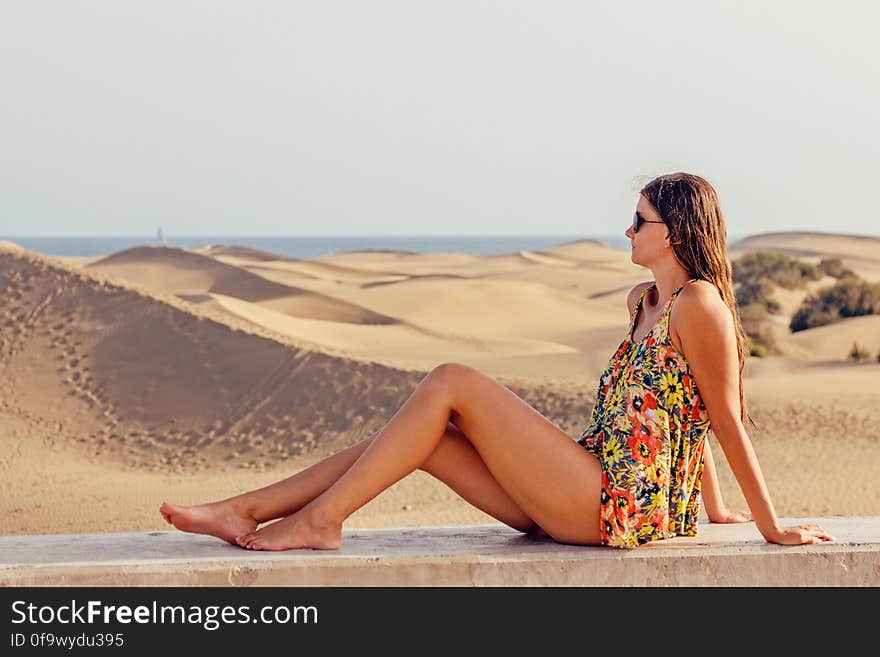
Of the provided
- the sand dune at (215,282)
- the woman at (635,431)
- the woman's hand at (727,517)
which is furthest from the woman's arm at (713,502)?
the sand dune at (215,282)

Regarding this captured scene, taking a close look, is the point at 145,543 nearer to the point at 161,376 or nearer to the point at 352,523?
the point at 352,523

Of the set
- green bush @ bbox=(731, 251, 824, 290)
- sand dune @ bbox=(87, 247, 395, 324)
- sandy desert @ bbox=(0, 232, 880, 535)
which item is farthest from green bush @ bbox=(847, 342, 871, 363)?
sand dune @ bbox=(87, 247, 395, 324)

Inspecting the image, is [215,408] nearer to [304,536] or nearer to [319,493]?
[319,493]

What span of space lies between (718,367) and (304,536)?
150 centimetres

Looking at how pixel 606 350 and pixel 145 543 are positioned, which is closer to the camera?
pixel 145 543

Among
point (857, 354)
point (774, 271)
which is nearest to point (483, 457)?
point (857, 354)

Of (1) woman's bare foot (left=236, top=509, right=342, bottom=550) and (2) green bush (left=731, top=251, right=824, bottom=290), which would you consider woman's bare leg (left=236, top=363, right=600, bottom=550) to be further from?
(2) green bush (left=731, top=251, right=824, bottom=290)

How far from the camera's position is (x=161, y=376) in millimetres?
14742

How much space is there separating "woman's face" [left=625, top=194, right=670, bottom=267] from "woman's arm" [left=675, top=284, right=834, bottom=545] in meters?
0.23

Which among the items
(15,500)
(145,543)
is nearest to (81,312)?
(15,500)

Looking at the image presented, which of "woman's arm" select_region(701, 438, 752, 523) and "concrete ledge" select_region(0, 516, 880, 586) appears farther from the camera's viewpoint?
"woman's arm" select_region(701, 438, 752, 523)

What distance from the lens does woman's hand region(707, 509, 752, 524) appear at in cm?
484
